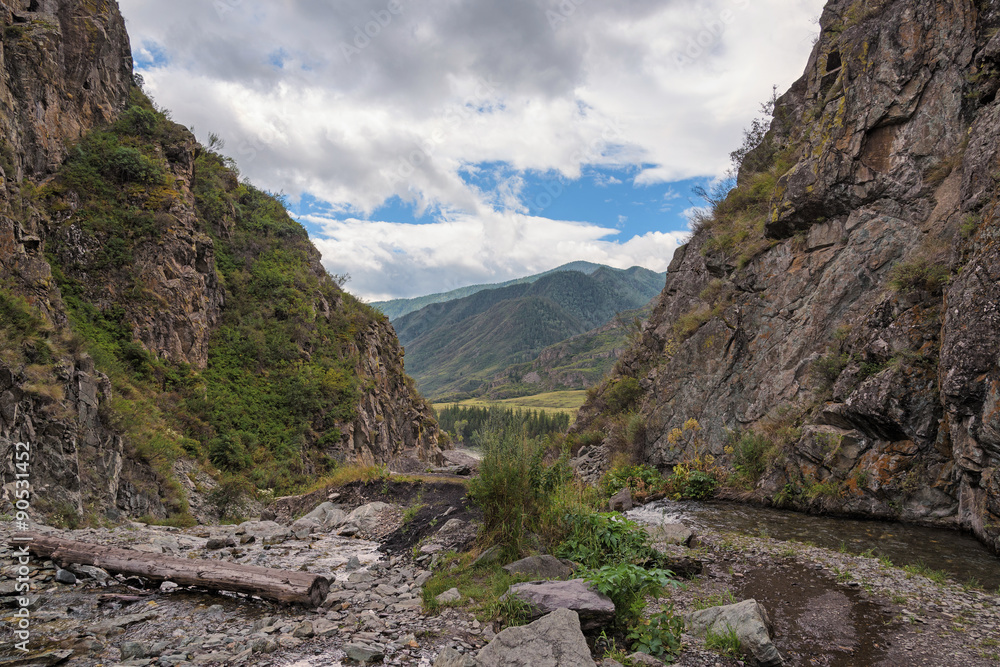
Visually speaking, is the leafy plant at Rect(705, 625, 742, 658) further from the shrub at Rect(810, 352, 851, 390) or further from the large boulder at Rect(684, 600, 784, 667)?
the shrub at Rect(810, 352, 851, 390)

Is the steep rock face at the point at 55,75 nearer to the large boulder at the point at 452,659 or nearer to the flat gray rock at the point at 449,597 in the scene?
the flat gray rock at the point at 449,597

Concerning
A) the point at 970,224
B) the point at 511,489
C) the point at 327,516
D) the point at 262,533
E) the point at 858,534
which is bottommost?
the point at 327,516

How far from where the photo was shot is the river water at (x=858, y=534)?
25.2 ft

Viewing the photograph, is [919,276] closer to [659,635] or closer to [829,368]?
[829,368]

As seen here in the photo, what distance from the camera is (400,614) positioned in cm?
627

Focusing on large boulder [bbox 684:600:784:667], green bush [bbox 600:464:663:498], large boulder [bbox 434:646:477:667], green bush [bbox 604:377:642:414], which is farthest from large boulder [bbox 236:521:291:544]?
green bush [bbox 604:377:642:414]

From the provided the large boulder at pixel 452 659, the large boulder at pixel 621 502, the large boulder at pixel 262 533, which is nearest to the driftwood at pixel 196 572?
the large boulder at pixel 452 659

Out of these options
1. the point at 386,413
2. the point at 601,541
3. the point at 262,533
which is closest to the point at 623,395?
the point at 386,413

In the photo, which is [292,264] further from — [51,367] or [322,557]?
[322,557]

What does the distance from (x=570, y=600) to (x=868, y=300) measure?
13.8 meters

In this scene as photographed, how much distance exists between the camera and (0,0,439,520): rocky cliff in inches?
Result: 465

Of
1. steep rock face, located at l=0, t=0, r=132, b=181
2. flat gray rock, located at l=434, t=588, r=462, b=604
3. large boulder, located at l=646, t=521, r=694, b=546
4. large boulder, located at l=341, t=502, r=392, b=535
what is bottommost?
large boulder, located at l=341, t=502, r=392, b=535

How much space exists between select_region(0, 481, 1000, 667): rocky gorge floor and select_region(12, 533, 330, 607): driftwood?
14 cm

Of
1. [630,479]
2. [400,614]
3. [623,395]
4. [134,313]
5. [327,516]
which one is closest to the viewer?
[400,614]
